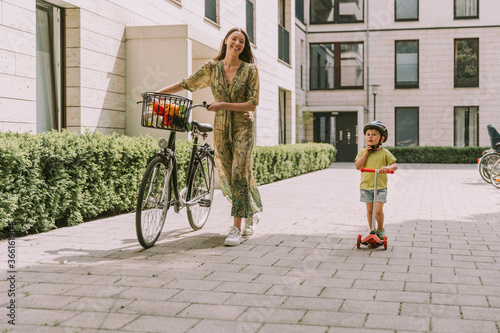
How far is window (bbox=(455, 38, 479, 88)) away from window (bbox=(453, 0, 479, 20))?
114cm

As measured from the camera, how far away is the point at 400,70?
29094mm

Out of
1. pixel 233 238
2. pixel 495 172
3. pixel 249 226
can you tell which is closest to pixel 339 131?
pixel 495 172

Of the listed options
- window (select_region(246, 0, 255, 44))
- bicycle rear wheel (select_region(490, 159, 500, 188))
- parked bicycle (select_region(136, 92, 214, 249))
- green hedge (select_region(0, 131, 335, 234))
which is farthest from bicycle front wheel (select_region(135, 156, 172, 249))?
window (select_region(246, 0, 255, 44))

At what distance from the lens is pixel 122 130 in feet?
33.8

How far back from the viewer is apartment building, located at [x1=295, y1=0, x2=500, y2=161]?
28250 mm

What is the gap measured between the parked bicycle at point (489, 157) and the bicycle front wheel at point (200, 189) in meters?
9.03

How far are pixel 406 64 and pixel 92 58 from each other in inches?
882

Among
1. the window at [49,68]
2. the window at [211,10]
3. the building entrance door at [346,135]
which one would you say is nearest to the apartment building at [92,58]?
the window at [49,68]

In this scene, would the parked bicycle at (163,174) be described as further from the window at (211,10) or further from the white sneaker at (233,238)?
the window at (211,10)

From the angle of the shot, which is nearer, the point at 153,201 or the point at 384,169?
the point at 384,169

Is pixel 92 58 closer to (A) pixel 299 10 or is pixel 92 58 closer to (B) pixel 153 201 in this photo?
(B) pixel 153 201

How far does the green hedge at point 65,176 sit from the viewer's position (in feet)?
18.1

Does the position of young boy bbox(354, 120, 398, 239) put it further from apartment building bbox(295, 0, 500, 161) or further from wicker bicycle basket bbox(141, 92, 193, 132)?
apartment building bbox(295, 0, 500, 161)

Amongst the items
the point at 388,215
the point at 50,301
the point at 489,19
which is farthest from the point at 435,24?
the point at 50,301
